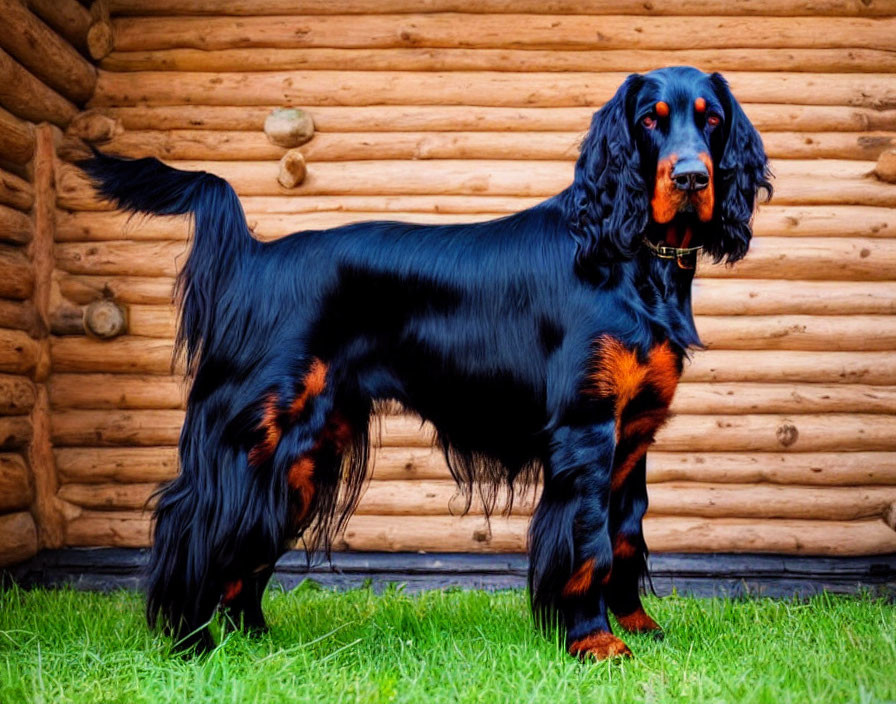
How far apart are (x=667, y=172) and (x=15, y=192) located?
138 inches

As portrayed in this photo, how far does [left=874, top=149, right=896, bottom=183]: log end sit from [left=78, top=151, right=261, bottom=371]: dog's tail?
356 centimetres

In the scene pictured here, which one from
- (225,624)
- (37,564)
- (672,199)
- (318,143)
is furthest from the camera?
(318,143)

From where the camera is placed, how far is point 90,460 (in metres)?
4.59

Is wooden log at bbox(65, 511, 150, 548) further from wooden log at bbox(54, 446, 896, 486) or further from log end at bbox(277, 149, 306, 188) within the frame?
log end at bbox(277, 149, 306, 188)

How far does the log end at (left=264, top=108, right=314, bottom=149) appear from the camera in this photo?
15.2ft

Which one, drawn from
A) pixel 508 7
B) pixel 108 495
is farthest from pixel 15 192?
pixel 508 7

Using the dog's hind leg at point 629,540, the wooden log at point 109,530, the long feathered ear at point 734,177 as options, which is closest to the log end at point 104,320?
the wooden log at point 109,530

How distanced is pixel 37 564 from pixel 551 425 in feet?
10.6

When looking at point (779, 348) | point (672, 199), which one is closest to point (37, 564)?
point (672, 199)

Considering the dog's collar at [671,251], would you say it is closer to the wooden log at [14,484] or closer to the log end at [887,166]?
the log end at [887,166]

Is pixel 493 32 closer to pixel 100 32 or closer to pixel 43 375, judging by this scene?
pixel 100 32

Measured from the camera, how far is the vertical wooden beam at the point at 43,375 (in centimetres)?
450

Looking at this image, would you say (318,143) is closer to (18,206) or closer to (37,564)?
(18,206)

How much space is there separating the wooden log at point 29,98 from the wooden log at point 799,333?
372 cm
